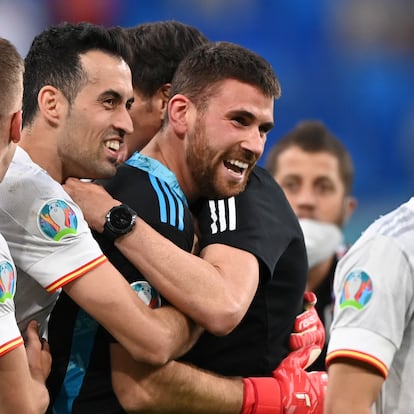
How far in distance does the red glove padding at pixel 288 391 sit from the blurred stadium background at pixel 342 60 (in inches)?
190

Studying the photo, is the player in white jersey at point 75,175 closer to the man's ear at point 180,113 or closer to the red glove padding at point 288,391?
the man's ear at point 180,113

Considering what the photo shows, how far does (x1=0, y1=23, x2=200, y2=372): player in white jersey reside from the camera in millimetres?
3121

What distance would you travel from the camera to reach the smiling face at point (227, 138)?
11.9 ft

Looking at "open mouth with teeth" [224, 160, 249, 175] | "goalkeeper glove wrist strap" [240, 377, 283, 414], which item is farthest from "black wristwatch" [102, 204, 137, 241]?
"goalkeeper glove wrist strap" [240, 377, 283, 414]

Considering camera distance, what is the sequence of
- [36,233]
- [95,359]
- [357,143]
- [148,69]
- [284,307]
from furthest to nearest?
[357,143]
[148,69]
[284,307]
[95,359]
[36,233]

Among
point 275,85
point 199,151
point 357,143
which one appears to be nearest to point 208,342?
point 199,151

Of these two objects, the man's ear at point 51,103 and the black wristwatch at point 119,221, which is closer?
the black wristwatch at point 119,221

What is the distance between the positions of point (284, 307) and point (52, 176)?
94 centimetres

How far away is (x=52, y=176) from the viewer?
3471mm

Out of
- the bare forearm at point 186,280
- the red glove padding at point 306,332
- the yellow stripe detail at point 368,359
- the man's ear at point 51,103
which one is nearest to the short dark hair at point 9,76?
the man's ear at point 51,103

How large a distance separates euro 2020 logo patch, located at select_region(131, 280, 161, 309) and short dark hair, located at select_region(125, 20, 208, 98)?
1069mm

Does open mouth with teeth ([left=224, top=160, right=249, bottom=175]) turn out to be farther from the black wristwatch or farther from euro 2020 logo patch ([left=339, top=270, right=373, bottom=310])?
euro 2020 logo patch ([left=339, top=270, right=373, bottom=310])

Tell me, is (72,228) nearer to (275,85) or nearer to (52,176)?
(52,176)

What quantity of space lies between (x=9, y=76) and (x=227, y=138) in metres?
0.99
